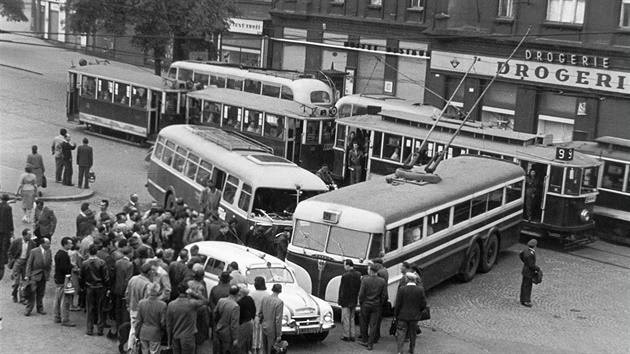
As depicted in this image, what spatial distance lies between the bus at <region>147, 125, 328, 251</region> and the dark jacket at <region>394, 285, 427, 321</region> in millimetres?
5596

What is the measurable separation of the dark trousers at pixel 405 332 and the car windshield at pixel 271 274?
221cm

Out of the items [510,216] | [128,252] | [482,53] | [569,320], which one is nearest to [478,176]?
[510,216]

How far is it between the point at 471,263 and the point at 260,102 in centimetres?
1350

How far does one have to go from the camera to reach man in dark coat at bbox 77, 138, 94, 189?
32.4m

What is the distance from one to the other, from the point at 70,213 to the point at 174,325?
13.3 m

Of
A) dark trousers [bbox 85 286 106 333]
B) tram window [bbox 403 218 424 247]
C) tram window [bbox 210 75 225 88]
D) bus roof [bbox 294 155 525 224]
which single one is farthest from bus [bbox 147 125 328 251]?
tram window [bbox 210 75 225 88]

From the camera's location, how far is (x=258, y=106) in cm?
3631

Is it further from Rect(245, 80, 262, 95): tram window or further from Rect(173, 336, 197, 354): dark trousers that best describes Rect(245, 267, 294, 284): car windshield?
Rect(245, 80, 262, 95): tram window

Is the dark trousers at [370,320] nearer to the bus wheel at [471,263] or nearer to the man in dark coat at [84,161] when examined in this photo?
the bus wheel at [471,263]

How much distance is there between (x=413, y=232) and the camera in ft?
74.1

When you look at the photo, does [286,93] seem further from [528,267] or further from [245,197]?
[528,267]

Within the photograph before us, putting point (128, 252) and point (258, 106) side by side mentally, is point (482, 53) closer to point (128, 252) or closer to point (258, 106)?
point (258, 106)

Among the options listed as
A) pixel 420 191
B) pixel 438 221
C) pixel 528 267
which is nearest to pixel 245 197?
pixel 420 191

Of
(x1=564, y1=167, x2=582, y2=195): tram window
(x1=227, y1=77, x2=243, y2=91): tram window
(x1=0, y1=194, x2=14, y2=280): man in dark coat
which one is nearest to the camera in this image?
(x1=0, y1=194, x2=14, y2=280): man in dark coat
